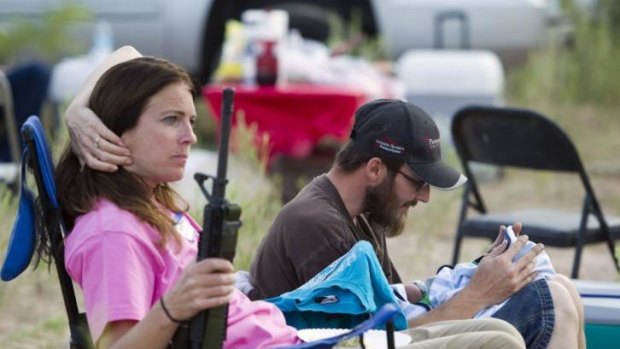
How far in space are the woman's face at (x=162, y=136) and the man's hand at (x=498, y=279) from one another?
776 mm

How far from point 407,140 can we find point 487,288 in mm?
404

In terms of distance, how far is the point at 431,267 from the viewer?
5980mm

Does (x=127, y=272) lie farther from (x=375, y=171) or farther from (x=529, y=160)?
(x=529, y=160)

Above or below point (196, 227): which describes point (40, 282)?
below

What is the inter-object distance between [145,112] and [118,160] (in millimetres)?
112

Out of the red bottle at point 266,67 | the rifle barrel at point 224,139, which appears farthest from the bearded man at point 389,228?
the red bottle at point 266,67

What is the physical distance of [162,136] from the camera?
287 centimetres

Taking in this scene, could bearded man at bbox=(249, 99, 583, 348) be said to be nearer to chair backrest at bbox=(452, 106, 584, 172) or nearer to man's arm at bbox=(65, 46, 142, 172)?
man's arm at bbox=(65, 46, 142, 172)

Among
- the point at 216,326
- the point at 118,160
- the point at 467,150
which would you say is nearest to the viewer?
the point at 216,326

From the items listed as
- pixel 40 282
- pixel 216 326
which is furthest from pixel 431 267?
pixel 216 326

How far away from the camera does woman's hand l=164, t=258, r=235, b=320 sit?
2.50 m

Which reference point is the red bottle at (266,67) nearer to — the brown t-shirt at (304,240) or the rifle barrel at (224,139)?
the brown t-shirt at (304,240)

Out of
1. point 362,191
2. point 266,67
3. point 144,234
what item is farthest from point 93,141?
point 266,67

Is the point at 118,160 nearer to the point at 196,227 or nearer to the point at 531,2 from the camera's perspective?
the point at 196,227
